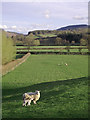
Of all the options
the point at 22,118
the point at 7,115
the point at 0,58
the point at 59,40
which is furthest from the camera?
the point at 59,40

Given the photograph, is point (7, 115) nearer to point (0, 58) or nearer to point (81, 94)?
point (81, 94)

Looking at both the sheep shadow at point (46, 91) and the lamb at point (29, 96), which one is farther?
the sheep shadow at point (46, 91)

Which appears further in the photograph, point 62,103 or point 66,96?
point 66,96

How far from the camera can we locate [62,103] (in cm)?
1152

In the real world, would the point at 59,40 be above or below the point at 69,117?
above

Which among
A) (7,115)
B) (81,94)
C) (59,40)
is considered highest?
(59,40)

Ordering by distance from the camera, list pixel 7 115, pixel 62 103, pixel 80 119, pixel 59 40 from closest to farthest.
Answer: pixel 80 119 → pixel 7 115 → pixel 62 103 → pixel 59 40

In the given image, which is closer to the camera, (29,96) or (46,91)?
(29,96)

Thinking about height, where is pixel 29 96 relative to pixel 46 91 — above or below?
above

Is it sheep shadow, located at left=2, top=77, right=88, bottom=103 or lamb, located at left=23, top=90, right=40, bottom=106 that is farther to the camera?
sheep shadow, located at left=2, top=77, right=88, bottom=103

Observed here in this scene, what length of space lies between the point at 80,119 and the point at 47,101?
349 centimetres

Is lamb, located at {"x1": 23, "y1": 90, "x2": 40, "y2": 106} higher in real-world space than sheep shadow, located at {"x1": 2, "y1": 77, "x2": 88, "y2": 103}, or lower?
higher

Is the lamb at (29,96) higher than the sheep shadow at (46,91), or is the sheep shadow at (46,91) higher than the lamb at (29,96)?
the lamb at (29,96)

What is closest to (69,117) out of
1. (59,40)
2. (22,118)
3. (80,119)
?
(80,119)
